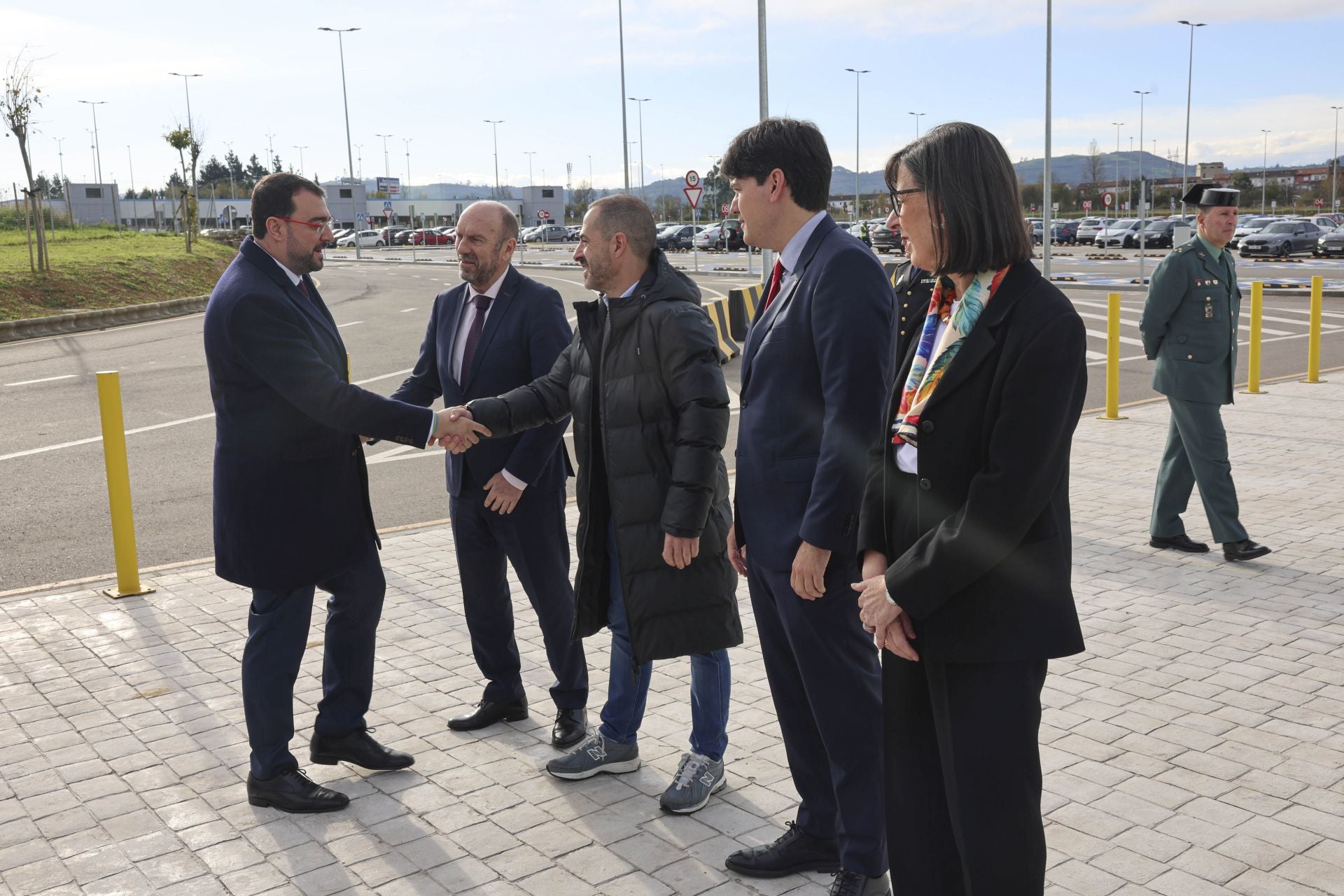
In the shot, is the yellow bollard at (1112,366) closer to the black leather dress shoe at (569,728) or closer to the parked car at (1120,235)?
the black leather dress shoe at (569,728)

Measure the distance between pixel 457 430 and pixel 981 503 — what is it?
2437 millimetres

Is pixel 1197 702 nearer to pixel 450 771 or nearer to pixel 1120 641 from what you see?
pixel 1120 641

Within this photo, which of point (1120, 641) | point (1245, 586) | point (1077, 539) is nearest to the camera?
point (1120, 641)

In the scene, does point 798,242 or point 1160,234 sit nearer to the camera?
point 798,242

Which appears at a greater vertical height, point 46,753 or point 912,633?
point 912,633

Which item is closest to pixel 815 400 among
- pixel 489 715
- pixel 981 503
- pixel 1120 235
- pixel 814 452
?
pixel 814 452

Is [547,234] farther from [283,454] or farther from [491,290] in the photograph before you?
[283,454]

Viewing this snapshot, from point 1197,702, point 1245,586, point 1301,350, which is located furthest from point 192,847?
point 1301,350

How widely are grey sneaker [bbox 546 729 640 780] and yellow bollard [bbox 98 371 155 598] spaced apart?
338 cm

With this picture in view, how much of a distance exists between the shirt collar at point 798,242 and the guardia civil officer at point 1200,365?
403cm

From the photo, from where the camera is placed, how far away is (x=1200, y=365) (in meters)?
6.86

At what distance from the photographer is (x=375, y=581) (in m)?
4.50

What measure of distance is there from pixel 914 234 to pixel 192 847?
2908 millimetres

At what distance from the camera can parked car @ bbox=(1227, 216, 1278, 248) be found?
47.1 metres
